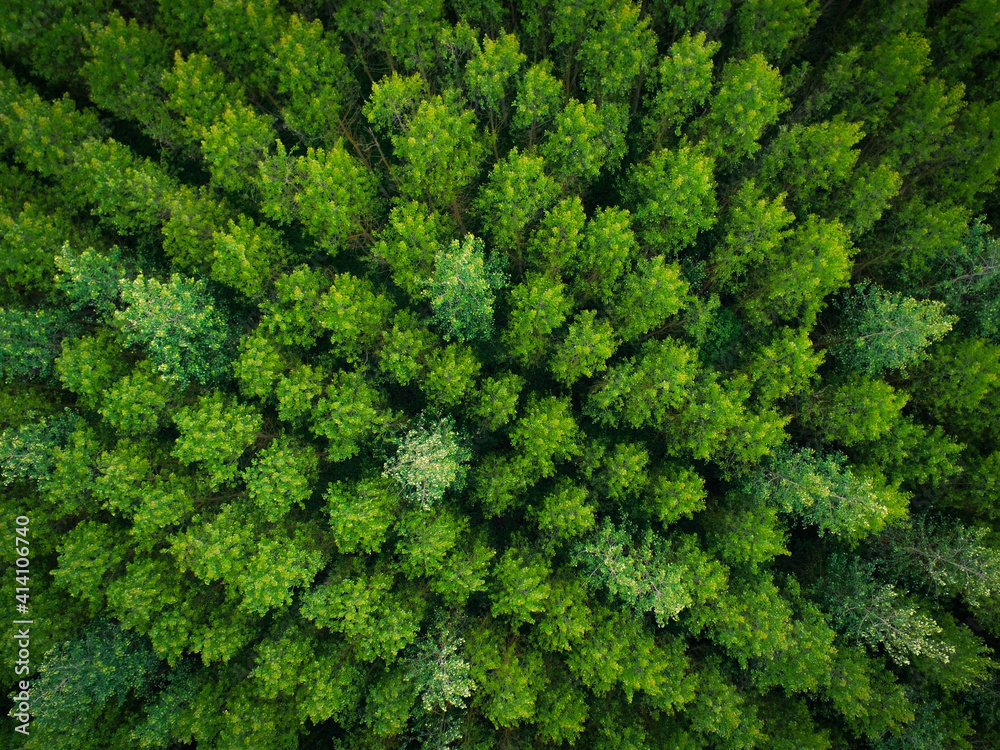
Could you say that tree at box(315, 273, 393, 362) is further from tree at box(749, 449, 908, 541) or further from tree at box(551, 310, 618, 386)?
tree at box(749, 449, 908, 541)

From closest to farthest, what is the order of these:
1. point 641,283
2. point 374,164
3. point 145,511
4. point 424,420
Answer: point 145,511, point 641,283, point 424,420, point 374,164

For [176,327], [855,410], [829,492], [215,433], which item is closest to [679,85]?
[855,410]

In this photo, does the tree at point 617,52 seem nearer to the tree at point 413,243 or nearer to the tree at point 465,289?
the tree at point 413,243

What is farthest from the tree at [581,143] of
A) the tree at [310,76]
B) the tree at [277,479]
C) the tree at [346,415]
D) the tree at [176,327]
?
the tree at [277,479]

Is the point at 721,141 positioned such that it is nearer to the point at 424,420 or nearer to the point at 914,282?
the point at 914,282

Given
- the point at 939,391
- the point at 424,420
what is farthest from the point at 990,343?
the point at 424,420

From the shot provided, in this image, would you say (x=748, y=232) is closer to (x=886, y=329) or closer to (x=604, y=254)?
(x=604, y=254)

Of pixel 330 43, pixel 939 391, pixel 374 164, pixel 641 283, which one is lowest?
pixel 374 164

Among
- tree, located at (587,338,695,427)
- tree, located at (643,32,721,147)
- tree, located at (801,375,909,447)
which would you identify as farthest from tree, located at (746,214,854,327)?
tree, located at (643,32,721,147)
